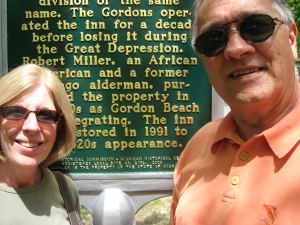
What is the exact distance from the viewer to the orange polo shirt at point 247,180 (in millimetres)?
1934

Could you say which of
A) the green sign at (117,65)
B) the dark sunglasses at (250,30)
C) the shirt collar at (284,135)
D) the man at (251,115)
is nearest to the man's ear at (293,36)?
the man at (251,115)

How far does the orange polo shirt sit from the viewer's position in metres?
1.93

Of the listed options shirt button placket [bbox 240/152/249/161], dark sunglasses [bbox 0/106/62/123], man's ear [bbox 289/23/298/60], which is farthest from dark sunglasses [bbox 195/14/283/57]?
dark sunglasses [bbox 0/106/62/123]

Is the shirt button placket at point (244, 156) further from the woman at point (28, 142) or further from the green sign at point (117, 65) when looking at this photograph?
the green sign at point (117, 65)

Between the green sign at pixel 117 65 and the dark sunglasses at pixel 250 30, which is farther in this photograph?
the green sign at pixel 117 65

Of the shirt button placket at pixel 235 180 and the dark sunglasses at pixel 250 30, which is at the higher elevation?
the dark sunglasses at pixel 250 30

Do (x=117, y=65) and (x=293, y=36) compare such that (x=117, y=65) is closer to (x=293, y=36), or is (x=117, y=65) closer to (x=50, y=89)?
(x=50, y=89)

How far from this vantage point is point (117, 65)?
13.5ft

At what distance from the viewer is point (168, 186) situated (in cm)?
419

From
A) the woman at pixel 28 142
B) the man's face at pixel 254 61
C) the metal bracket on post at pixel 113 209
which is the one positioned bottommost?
the metal bracket on post at pixel 113 209

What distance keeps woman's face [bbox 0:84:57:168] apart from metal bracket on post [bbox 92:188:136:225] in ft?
3.72

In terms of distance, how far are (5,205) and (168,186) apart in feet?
5.91

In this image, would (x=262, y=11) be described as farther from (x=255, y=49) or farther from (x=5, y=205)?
(x=5, y=205)

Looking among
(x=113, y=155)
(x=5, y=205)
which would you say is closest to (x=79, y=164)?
(x=113, y=155)
